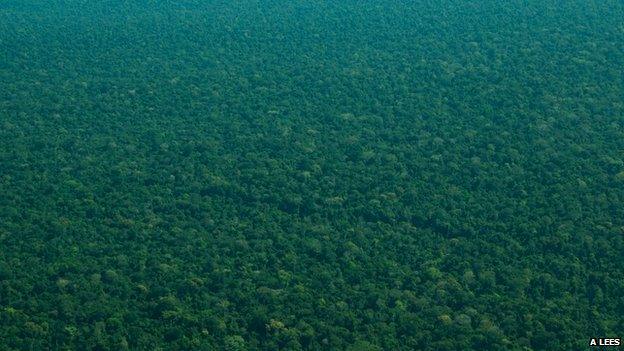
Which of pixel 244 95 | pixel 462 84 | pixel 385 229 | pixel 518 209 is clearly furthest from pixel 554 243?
pixel 244 95

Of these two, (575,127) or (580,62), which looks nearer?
(575,127)

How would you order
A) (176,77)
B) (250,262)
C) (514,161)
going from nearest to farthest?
1. (250,262)
2. (514,161)
3. (176,77)

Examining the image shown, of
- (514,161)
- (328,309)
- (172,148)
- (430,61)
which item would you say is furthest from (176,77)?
(328,309)

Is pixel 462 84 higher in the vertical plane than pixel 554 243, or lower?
higher

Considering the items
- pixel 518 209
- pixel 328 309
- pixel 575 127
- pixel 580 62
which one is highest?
pixel 580 62

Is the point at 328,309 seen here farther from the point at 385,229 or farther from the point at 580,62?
the point at 580,62

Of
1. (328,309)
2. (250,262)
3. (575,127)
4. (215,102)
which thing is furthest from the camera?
(215,102)
